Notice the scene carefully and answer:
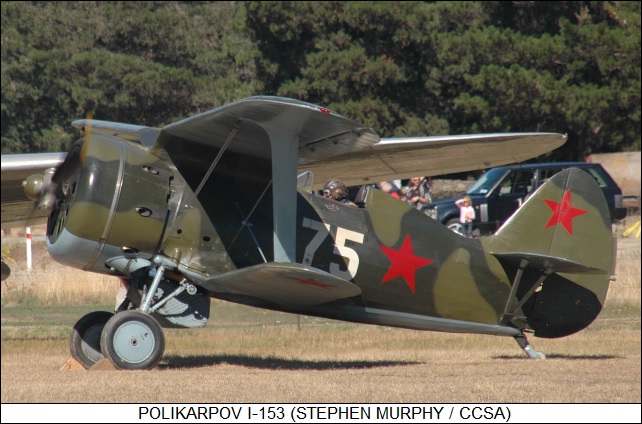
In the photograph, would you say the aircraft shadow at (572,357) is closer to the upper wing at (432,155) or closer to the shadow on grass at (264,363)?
the shadow on grass at (264,363)

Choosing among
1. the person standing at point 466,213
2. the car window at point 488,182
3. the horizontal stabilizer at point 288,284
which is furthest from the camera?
the car window at point 488,182

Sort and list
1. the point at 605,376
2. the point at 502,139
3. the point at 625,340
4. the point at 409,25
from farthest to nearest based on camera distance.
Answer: the point at 409,25 < the point at 625,340 < the point at 502,139 < the point at 605,376

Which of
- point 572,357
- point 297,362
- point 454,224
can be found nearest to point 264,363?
point 297,362

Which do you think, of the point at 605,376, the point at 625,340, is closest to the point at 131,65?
the point at 625,340

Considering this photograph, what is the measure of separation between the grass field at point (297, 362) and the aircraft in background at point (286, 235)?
1.88ft

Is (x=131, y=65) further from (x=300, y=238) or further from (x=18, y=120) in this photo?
(x=300, y=238)

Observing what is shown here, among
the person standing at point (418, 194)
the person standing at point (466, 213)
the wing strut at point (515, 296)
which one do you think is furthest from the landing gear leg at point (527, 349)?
the person standing at point (466, 213)

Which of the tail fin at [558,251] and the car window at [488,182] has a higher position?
the tail fin at [558,251]

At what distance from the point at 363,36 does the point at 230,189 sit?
24.2 m

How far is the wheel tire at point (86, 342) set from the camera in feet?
31.7

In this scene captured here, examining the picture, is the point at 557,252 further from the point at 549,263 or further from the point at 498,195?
the point at 498,195

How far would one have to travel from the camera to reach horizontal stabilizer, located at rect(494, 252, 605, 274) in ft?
32.1

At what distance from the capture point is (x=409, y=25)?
31938 millimetres

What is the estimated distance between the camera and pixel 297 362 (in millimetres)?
10781
